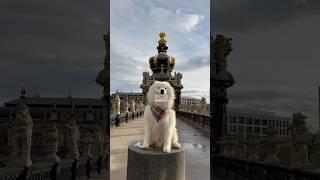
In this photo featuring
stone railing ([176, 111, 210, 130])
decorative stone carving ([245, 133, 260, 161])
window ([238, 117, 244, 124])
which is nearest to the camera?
decorative stone carving ([245, 133, 260, 161])

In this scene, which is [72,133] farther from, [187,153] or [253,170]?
[253,170]

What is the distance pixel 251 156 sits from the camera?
14.6ft

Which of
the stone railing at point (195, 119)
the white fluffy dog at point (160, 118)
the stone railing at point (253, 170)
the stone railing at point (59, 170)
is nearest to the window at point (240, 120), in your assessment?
the stone railing at point (253, 170)

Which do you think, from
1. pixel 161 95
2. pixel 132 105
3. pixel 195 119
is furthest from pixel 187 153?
pixel 132 105

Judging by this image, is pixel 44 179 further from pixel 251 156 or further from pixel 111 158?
pixel 251 156

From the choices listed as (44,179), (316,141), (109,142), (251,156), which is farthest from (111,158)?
(316,141)

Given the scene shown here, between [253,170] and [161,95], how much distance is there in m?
1.48

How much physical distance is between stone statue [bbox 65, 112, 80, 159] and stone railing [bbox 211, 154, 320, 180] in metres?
1.81

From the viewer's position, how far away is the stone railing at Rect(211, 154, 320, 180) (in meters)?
3.85

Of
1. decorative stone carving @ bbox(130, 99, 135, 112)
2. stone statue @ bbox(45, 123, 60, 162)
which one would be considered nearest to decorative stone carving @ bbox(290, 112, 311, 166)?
stone statue @ bbox(45, 123, 60, 162)

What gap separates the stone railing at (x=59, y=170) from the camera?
3.43 metres

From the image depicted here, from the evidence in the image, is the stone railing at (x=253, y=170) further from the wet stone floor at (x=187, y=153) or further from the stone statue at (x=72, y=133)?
the stone statue at (x=72, y=133)

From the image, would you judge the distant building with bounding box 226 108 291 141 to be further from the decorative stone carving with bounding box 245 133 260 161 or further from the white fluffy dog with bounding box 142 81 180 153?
the white fluffy dog with bounding box 142 81 180 153

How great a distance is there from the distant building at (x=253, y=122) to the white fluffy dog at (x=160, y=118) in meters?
0.96
